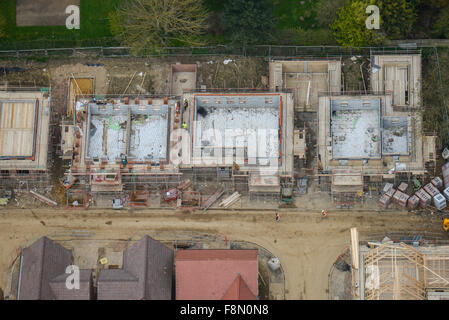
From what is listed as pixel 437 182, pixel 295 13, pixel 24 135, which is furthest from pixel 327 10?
pixel 24 135

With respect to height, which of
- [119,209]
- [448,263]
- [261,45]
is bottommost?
[448,263]

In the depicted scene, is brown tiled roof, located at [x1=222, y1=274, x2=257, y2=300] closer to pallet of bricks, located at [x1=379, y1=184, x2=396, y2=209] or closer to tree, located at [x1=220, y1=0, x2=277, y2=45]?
pallet of bricks, located at [x1=379, y1=184, x2=396, y2=209]

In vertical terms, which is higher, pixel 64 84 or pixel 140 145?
pixel 64 84

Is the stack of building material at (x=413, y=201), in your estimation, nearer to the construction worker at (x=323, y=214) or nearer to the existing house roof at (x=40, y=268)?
the construction worker at (x=323, y=214)

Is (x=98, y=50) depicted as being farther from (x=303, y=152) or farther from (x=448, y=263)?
(x=448, y=263)

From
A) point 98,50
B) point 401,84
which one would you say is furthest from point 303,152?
point 98,50

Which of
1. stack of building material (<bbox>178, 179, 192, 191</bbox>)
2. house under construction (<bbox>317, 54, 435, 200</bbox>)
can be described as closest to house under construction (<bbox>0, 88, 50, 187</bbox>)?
stack of building material (<bbox>178, 179, 192, 191</bbox>)
